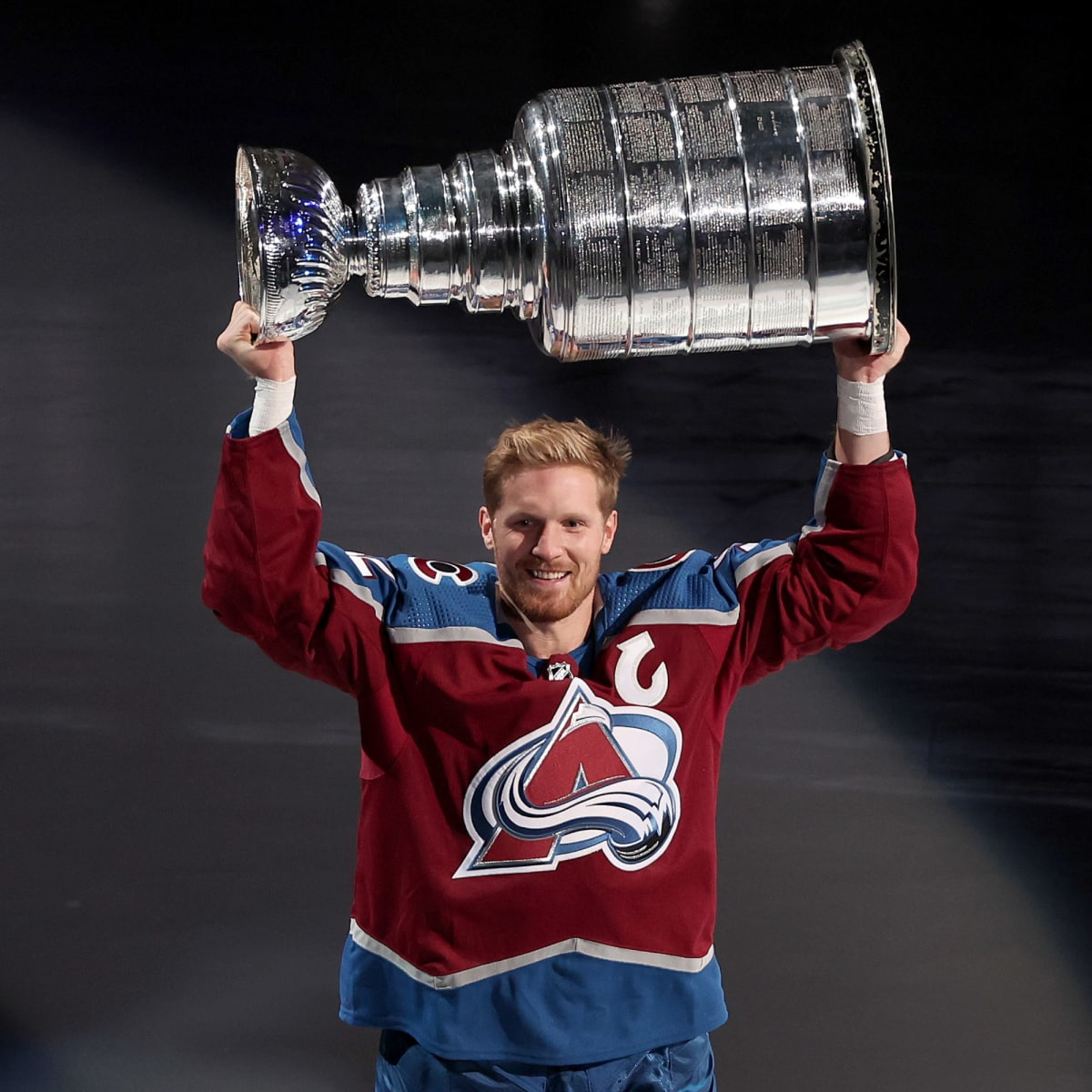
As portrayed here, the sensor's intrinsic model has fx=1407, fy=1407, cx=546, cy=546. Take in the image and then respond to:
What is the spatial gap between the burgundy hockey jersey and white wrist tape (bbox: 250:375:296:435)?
0.06m

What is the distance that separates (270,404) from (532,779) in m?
0.51

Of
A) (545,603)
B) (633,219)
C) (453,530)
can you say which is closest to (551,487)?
(545,603)

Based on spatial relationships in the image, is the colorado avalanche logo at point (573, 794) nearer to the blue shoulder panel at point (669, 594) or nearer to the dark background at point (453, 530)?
the blue shoulder panel at point (669, 594)

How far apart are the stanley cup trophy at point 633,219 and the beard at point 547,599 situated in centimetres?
35

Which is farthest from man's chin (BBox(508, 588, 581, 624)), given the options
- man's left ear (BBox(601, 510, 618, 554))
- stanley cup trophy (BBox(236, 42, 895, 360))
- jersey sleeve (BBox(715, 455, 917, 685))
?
stanley cup trophy (BBox(236, 42, 895, 360))

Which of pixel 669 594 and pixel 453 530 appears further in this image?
pixel 453 530

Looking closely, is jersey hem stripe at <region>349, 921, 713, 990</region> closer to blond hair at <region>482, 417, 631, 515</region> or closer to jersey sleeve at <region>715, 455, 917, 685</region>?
jersey sleeve at <region>715, 455, 917, 685</region>

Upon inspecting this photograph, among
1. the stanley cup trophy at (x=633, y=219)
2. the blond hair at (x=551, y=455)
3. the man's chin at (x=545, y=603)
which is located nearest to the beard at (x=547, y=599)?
the man's chin at (x=545, y=603)

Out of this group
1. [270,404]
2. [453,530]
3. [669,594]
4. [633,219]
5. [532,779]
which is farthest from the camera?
[453,530]

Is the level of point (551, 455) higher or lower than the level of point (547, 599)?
higher

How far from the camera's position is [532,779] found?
1.60 metres

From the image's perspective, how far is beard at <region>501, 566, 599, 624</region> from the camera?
166 cm

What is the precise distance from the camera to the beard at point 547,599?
1.66m

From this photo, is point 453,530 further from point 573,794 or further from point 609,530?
point 573,794
